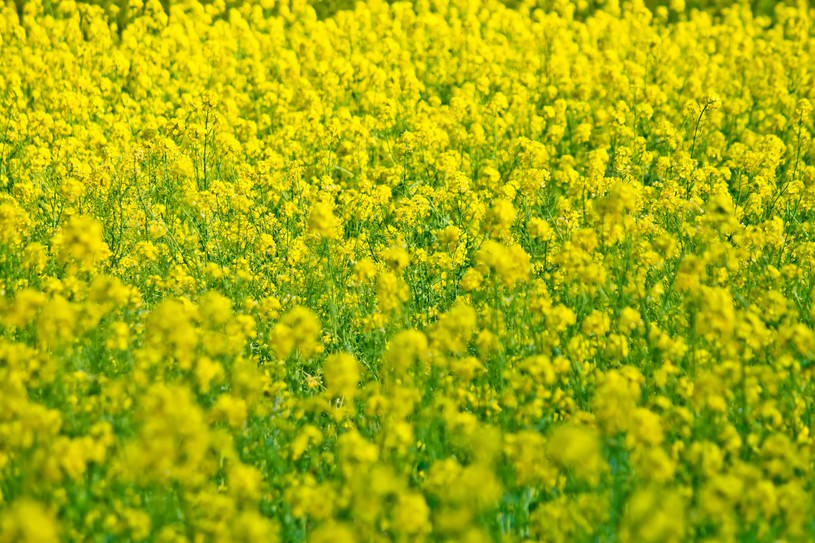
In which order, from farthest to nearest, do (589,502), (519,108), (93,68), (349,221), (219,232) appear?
(93,68) → (519,108) → (349,221) → (219,232) → (589,502)

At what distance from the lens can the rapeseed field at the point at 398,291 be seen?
323cm

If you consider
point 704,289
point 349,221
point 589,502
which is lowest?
point 349,221

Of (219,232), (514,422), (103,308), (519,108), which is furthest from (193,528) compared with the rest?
(519,108)

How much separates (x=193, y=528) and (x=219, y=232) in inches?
123

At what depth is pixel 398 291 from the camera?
4.38m

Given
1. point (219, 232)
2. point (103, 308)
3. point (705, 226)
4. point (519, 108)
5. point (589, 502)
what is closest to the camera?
point (589, 502)

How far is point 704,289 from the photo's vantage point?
4.13 metres

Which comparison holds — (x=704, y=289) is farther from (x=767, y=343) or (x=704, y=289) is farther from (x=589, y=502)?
(x=589, y=502)

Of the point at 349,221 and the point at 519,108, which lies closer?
the point at 349,221

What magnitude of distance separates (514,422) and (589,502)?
98 cm

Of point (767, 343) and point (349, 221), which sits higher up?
point (767, 343)

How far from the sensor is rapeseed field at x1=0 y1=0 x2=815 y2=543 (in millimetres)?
3232

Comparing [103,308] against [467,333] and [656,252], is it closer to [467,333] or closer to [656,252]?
[467,333]

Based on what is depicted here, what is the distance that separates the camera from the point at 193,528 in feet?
10.8
